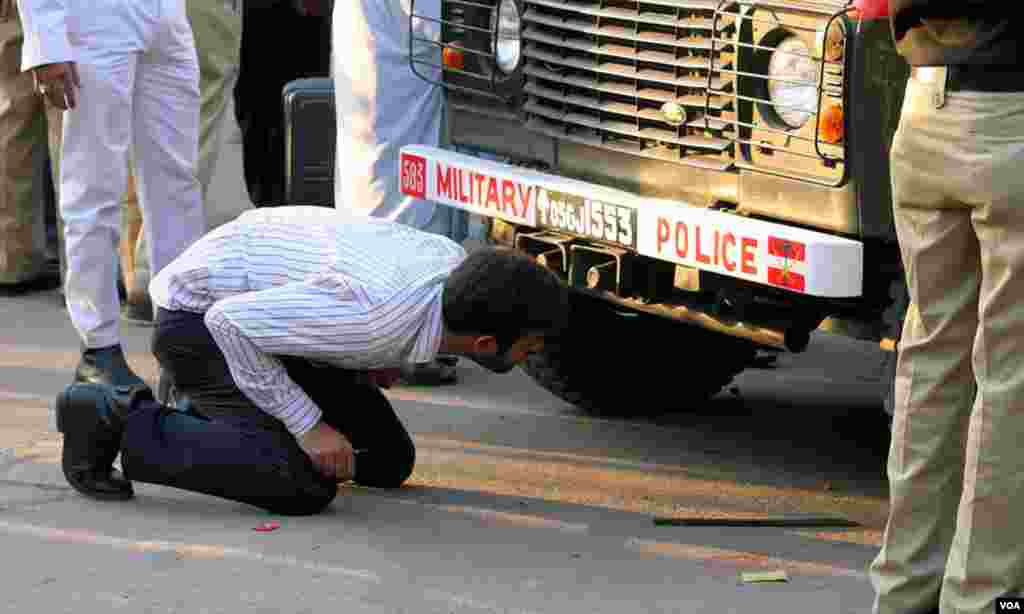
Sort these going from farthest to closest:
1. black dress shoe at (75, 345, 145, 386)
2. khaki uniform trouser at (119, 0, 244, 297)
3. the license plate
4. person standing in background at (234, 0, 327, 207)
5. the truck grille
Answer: person standing in background at (234, 0, 327, 207) < khaki uniform trouser at (119, 0, 244, 297) < black dress shoe at (75, 345, 145, 386) < the license plate < the truck grille

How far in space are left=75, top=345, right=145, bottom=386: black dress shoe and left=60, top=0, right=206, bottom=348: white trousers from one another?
3 centimetres

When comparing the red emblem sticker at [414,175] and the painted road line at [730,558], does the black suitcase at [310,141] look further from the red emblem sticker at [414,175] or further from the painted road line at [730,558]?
the painted road line at [730,558]

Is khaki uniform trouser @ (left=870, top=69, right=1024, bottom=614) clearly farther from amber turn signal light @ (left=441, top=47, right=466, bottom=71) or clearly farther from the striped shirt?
amber turn signal light @ (left=441, top=47, right=466, bottom=71)

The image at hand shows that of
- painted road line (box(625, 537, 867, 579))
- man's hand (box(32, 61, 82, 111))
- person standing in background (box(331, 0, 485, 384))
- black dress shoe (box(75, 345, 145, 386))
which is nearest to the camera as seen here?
painted road line (box(625, 537, 867, 579))

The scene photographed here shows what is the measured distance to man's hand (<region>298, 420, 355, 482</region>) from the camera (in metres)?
4.55

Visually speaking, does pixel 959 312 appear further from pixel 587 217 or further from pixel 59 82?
pixel 59 82

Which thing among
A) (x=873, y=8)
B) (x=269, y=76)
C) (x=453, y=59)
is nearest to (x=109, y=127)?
(x=453, y=59)

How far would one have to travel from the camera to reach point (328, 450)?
14.9 feet

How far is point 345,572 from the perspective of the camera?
4184mm

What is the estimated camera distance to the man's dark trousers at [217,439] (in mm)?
4543

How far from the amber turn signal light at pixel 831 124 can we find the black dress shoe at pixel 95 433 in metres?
1.73

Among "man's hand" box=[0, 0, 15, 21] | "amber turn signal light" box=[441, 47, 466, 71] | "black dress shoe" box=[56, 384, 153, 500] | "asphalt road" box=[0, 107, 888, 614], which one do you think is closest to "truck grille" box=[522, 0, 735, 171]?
"amber turn signal light" box=[441, 47, 466, 71]

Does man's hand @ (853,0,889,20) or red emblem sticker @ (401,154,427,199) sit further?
red emblem sticker @ (401,154,427,199)

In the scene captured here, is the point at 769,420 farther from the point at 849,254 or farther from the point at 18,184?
the point at 18,184
